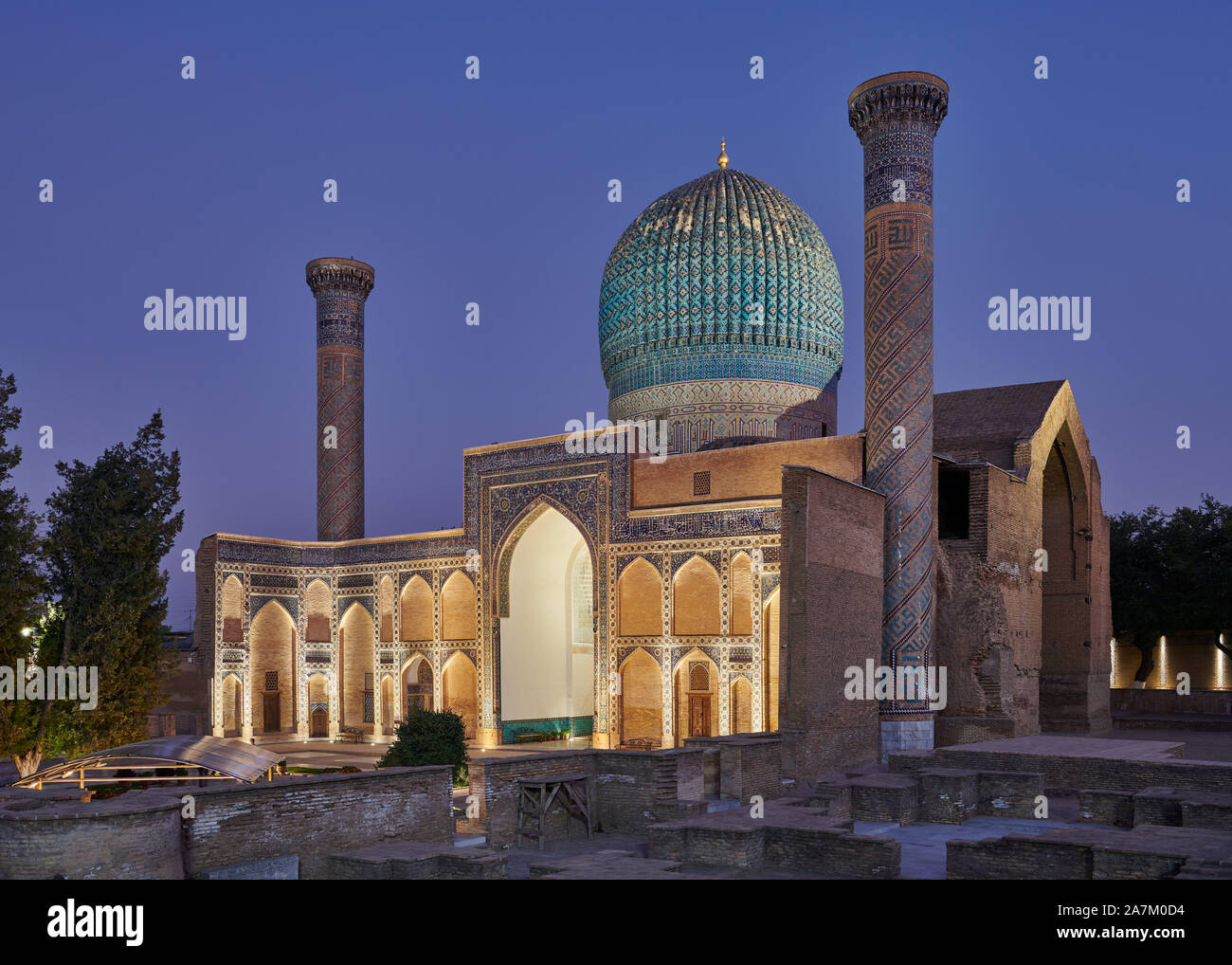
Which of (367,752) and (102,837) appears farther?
(367,752)

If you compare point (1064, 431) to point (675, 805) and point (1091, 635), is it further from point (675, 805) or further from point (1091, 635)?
point (675, 805)

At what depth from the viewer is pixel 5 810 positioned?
304 inches

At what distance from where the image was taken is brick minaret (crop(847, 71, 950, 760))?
55.0 feet

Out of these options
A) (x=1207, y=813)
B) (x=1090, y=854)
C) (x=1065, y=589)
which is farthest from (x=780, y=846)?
(x=1065, y=589)

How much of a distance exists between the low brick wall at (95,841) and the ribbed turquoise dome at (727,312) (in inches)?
663

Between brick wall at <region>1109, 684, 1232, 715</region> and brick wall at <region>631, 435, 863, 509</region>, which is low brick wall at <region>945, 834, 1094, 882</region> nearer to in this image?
brick wall at <region>631, 435, 863, 509</region>

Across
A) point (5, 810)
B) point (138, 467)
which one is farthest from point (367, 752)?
point (5, 810)

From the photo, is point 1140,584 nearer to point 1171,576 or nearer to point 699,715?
point 1171,576

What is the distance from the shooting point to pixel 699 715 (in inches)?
765

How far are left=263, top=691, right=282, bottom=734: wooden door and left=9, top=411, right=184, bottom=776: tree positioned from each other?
10.4m

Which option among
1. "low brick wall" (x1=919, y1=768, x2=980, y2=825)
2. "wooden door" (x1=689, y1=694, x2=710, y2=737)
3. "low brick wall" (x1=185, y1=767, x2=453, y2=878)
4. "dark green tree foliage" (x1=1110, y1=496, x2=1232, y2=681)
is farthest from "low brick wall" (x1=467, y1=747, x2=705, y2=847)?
"dark green tree foliage" (x1=1110, y1=496, x2=1232, y2=681)

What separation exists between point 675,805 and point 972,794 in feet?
11.0

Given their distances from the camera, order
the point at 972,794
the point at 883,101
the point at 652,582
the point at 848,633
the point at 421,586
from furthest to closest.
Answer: the point at 421,586 → the point at 652,582 → the point at 883,101 → the point at 848,633 → the point at 972,794

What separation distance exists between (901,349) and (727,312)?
7352 mm
